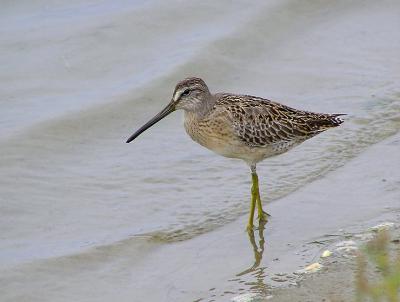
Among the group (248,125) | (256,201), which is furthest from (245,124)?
(256,201)

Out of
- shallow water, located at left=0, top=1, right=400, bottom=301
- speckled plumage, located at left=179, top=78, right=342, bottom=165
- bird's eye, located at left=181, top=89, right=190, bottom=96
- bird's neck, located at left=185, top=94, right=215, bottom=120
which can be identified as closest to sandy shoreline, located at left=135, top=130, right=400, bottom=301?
shallow water, located at left=0, top=1, right=400, bottom=301

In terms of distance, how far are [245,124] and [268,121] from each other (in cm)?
21

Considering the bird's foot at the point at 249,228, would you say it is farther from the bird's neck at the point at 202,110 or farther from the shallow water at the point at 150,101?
the bird's neck at the point at 202,110

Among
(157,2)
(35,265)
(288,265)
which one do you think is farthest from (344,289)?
(157,2)

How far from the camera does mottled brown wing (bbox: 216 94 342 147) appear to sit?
7148 millimetres

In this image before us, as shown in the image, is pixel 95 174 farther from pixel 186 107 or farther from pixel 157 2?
pixel 157 2

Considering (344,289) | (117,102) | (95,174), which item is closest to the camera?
(344,289)

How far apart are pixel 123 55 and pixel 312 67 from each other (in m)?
2.17

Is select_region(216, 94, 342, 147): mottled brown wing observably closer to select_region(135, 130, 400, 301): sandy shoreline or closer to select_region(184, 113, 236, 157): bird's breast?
select_region(184, 113, 236, 157): bird's breast

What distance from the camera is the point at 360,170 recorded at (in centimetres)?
778

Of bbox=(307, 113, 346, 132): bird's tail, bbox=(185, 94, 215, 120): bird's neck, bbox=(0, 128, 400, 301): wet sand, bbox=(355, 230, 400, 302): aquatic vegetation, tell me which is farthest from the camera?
bbox=(307, 113, 346, 132): bird's tail

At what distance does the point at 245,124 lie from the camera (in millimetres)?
7141

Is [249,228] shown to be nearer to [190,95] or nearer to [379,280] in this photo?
[190,95]

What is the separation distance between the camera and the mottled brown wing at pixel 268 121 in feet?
23.5
